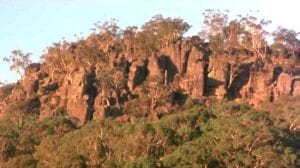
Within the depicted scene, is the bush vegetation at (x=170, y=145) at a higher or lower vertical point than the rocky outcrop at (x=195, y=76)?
lower

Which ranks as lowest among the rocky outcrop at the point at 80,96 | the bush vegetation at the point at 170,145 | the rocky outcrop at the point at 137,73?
the bush vegetation at the point at 170,145

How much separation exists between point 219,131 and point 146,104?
17441 millimetres

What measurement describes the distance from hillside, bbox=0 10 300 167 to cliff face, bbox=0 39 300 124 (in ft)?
0.36

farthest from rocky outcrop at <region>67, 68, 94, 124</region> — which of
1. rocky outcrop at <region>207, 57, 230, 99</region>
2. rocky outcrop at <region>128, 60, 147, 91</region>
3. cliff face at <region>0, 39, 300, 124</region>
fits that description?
rocky outcrop at <region>207, 57, 230, 99</region>

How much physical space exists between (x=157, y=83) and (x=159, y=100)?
199cm

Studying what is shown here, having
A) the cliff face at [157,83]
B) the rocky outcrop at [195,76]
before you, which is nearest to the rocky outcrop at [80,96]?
the cliff face at [157,83]

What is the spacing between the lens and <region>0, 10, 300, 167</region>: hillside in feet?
154

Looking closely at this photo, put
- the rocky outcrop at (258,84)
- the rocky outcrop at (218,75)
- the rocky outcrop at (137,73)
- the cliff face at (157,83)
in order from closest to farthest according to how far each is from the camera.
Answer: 1. the cliff face at (157,83)
2. the rocky outcrop at (258,84)
3. the rocky outcrop at (218,75)
4. the rocky outcrop at (137,73)

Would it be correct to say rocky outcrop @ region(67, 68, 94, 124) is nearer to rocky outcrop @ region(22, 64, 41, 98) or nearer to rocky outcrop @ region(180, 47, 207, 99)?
rocky outcrop @ region(22, 64, 41, 98)

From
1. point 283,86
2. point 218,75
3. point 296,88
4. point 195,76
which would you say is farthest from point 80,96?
point 296,88

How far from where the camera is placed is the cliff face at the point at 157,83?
67.4 meters

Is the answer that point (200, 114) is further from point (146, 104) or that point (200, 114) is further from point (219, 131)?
point (146, 104)

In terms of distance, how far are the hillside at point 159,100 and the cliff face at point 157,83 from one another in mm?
109

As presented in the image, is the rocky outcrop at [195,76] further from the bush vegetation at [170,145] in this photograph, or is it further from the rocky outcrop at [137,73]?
the bush vegetation at [170,145]
